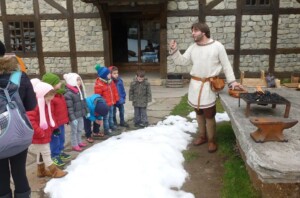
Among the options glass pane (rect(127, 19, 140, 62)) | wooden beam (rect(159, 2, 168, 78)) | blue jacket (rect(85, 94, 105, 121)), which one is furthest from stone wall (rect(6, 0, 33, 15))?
blue jacket (rect(85, 94, 105, 121))

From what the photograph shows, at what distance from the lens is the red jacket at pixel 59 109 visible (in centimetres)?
458

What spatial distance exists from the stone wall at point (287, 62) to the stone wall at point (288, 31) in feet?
1.18

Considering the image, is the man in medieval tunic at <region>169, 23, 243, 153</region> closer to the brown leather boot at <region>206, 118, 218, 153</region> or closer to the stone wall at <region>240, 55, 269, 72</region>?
the brown leather boot at <region>206, 118, 218, 153</region>

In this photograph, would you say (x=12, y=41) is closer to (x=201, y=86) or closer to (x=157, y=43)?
(x=157, y=43)

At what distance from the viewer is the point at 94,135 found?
237 inches

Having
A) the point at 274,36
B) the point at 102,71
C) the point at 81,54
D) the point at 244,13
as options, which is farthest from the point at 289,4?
the point at 102,71

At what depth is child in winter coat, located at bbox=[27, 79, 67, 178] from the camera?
393cm

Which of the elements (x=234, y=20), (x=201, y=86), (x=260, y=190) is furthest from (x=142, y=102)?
(x=234, y=20)

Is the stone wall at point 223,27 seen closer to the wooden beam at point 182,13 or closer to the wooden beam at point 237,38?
the wooden beam at point 237,38

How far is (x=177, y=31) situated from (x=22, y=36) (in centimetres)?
573

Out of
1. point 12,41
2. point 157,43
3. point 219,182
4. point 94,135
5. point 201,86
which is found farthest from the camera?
point 157,43

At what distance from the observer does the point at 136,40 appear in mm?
13398

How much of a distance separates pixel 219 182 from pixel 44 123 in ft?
8.00

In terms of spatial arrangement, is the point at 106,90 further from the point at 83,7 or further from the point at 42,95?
the point at 83,7
